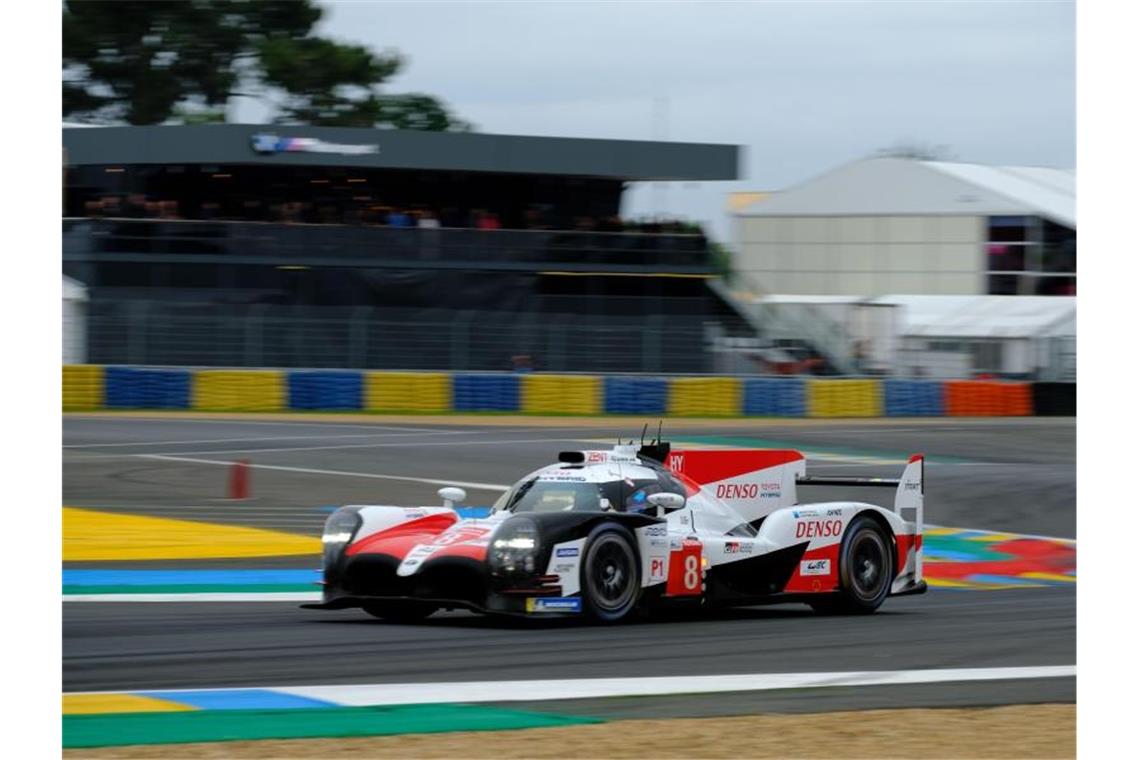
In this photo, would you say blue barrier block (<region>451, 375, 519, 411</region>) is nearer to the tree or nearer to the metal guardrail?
the metal guardrail

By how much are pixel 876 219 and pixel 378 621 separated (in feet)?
124

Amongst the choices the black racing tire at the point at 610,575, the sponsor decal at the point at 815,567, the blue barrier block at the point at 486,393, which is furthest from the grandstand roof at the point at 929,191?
the black racing tire at the point at 610,575

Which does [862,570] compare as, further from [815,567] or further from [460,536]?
[460,536]

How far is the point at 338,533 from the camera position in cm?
1055

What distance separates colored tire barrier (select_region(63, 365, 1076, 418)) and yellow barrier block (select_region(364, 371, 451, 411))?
0.02 m

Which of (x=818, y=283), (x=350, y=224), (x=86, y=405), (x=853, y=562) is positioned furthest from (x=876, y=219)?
(x=853, y=562)

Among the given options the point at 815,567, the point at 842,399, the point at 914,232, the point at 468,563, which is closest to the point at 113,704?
the point at 468,563

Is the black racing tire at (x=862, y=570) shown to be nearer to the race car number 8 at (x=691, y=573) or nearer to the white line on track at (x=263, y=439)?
the race car number 8 at (x=691, y=573)

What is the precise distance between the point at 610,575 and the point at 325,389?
22524 millimetres

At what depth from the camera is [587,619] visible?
33.6ft

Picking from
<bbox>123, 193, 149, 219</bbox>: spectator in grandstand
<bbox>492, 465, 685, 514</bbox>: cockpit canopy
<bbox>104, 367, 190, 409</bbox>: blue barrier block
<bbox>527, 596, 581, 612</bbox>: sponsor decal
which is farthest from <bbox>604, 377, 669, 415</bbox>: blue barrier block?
<bbox>527, 596, 581, 612</bbox>: sponsor decal

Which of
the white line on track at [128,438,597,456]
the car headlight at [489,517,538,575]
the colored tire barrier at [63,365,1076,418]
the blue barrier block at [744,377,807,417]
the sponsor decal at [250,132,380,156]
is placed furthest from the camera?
the sponsor decal at [250,132,380,156]

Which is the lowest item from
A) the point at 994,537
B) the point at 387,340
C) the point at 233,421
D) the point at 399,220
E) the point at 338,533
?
the point at 994,537

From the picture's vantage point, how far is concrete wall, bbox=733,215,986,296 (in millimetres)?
44656
